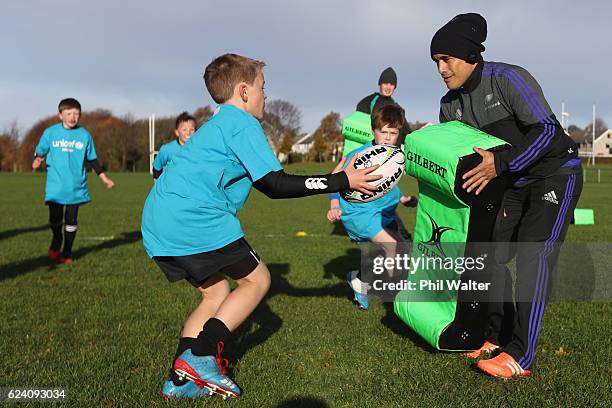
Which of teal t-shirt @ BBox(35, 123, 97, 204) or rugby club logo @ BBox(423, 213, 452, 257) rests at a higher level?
rugby club logo @ BBox(423, 213, 452, 257)

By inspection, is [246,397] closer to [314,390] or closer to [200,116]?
[314,390]

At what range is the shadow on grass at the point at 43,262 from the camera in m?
7.45

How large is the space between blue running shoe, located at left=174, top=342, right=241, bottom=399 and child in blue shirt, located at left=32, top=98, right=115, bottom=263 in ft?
18.0

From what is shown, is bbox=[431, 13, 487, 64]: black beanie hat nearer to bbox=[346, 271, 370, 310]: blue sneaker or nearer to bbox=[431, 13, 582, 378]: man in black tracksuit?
bbox=[431, 13, 582, 378]: man in black tracksuit

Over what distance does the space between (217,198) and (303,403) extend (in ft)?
4.37

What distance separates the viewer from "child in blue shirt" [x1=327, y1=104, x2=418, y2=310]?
18.7 ft

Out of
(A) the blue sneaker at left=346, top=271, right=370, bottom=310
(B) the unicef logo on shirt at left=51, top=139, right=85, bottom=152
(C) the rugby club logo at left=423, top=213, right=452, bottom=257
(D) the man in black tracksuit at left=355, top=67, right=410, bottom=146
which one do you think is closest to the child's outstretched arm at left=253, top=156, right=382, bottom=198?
(C) the rugby club logo at left=423, top=213, right=452, bottom=257

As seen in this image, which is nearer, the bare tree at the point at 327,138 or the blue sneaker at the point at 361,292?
the blue sneaker at the point at 361,292

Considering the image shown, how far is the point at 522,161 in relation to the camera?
3689 millimetres

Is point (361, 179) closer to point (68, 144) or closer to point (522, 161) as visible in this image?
point (522, 161)

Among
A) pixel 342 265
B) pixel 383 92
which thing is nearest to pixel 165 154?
pixel 342 265
